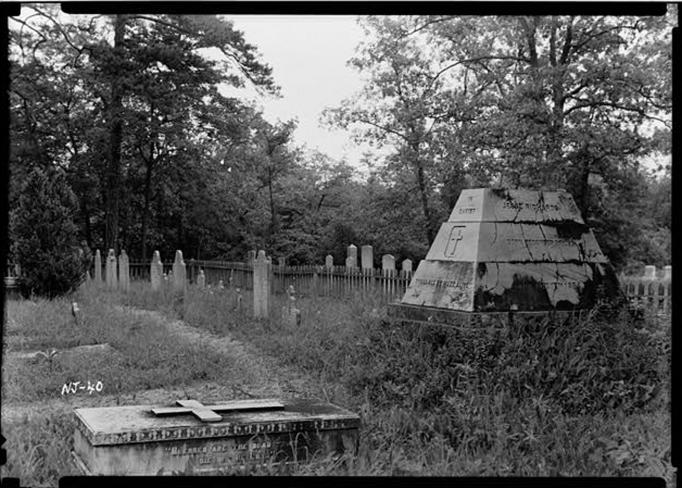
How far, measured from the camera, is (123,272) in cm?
1158

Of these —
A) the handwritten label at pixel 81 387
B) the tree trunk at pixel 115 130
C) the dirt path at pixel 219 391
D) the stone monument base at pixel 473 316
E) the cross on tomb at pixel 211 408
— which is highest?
the tree trunk at pixel 115 130

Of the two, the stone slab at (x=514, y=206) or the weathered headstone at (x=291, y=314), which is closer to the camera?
the stone slab at (x=514, y=206)

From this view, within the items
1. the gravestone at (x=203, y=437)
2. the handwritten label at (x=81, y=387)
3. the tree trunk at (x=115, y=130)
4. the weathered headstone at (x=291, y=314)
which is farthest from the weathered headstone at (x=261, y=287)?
the gravestone at (x=203, y=437)

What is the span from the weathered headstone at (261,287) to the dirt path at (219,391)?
6.52ft

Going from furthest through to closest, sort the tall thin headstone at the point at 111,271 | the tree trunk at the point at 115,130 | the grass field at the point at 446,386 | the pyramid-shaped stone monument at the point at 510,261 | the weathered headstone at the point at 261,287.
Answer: the weathered headstone at the point at 261,287, the tall thin headstone at the point at 111,271, the tree trunk at the point at 115,130, the pyramid-shaped stone monument at the point at 510,261, the grass field at the point at 446,386

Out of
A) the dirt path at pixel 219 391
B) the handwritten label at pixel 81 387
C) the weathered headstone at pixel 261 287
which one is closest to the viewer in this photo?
the dirt path at pixel 219 391

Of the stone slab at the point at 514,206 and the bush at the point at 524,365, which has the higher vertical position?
the stone slab at the point at 514,206

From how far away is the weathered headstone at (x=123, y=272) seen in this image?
10781mm

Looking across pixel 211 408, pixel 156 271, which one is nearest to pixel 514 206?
pixel 211 408

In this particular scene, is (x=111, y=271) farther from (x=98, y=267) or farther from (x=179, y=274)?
(x=98, y=267)

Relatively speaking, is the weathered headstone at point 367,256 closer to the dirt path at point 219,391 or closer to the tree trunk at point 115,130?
the dirt path at point 219,391

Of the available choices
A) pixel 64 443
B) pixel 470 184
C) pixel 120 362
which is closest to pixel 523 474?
pixel 64 443

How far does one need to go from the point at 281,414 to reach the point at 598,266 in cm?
409
